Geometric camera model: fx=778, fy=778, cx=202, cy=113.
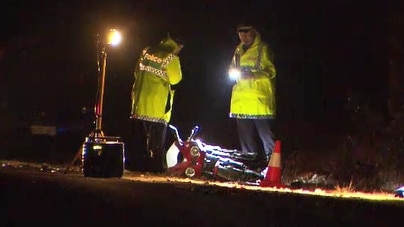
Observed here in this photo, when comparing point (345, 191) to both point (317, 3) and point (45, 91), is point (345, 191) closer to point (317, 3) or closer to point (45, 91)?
point (317, 3)

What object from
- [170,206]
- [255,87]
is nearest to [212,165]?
[255,87]

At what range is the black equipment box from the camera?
11414 mm

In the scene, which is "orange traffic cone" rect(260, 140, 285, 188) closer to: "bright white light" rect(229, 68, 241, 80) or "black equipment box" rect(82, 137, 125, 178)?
"bright white light" rect(229, 68, 241, 80)

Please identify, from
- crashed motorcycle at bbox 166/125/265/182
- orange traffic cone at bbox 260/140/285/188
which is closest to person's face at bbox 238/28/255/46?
crashed motorcycle at bbox 166/125/265/182

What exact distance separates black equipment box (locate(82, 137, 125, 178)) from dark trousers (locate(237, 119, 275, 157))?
2416mm

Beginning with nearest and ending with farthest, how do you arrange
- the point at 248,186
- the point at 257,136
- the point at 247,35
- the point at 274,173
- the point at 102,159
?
the point at 248,186 → the point at 102,159 → the point at 274,173 → the point at 247,35 → the point at 257,136

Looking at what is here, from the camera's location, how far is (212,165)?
12375 millimetres

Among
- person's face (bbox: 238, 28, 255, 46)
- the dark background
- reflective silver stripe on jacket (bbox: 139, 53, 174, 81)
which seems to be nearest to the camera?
person's face (bbox: 238, 28, 255, 46)

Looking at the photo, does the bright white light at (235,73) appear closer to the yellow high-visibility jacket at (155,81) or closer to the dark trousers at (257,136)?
the dark trousers at (257,136)

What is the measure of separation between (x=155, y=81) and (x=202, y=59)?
100 inches

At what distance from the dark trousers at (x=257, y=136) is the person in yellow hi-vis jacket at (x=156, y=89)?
4.39 ft

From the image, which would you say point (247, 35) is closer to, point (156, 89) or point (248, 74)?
point (248, 74)

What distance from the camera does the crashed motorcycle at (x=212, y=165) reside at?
1223cm

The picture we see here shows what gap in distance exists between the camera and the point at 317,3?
13.6 m
